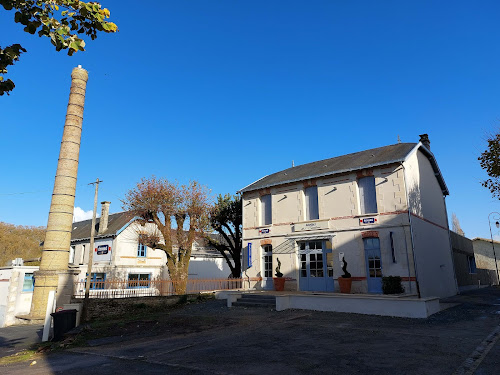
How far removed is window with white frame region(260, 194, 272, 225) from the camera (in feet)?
66.7

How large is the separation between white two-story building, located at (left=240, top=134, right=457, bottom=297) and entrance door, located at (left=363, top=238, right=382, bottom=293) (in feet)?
0.15

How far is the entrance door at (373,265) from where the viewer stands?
15367 millimetres

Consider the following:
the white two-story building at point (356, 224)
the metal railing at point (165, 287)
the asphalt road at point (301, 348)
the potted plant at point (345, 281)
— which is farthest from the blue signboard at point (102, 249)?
the potted plant at point (345, 281)

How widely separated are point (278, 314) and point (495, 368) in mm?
7854

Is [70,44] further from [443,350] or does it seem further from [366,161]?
[366,161]

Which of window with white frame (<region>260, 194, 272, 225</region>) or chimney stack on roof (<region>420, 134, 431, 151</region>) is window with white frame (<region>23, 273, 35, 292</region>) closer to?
window with white frame (<region>260, 194, 272, 225</region>)

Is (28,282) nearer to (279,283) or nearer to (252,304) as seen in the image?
(252,304)

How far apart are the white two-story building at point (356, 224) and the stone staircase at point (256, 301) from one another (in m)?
3.13

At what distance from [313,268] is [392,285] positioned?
445 cm

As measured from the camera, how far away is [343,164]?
18.3 metres

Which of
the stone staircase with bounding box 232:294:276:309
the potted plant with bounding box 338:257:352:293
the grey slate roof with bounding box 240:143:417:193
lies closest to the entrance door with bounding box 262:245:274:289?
the stone staircase with bounding box 232:294:276:309

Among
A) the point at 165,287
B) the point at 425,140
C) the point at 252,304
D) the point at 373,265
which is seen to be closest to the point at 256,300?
the point at 252,304

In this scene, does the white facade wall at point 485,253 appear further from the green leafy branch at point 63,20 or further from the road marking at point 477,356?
the green leafy branch at point 63,20

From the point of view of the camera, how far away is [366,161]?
56.5 feet
